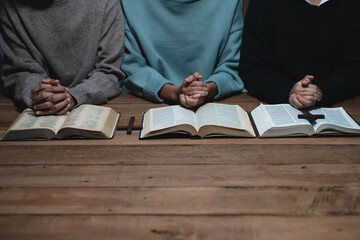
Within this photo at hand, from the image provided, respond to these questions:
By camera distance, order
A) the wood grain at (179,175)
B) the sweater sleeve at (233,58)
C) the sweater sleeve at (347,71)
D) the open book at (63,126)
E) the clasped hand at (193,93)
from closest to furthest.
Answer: the wood grain at (179,175) < the open book at (63,126) < the clasped hand at (193,93) < the sweater sleeve at (347,71) < the sweater sleeve at (233,58)

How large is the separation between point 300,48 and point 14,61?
139 cm

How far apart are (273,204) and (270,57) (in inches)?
38.2

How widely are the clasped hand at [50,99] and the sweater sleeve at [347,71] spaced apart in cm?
113

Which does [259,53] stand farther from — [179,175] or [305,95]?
[179,175]

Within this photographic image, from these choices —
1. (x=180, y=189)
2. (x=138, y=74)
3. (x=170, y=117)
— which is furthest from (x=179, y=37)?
(x=180, y=189)

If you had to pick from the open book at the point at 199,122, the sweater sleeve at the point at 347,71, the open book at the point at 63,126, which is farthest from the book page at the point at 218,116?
the sweater sleeve at the point at 347,71

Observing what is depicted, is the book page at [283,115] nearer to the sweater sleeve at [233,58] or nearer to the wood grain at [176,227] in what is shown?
the sweater sleeve at [233,58]

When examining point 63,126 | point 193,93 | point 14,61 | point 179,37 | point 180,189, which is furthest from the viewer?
point 179,37

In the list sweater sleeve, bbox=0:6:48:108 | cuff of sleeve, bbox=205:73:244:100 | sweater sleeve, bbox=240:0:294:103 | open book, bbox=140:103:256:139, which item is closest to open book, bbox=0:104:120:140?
open book, bbox=140:103:256:139

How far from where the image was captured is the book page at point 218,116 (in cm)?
118

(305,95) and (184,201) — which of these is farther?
(305,95)

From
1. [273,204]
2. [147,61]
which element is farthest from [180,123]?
[147,61]

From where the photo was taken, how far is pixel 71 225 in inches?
31.0

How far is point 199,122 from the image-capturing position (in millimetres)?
1216
